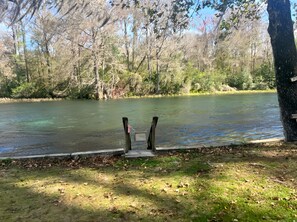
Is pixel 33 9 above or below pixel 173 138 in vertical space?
above

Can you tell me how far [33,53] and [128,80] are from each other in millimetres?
12685

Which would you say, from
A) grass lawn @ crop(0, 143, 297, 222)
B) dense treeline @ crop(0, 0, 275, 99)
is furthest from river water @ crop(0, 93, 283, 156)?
dense treeline @ crop(0, 0, 275, 99)

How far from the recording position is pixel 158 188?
14.2 feet

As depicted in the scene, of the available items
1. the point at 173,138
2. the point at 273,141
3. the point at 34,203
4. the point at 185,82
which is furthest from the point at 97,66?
the point at 34,203

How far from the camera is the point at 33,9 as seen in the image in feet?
29.5

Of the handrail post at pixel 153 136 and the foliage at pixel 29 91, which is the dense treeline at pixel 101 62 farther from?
the handrail post at pixel 153 136

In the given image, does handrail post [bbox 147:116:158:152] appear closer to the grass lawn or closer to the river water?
the grass lawn

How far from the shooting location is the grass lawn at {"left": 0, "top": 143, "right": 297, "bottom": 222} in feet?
11.8

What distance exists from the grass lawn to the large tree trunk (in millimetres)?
954

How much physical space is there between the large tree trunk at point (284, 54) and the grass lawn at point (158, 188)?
954 mm

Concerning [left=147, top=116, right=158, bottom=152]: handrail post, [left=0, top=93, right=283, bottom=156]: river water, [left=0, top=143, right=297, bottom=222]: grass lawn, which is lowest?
[left=0, top=93, right=283, bottom=156]: river water

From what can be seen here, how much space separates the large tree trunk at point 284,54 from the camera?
6281 mm

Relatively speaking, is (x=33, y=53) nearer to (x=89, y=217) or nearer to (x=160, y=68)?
(x=160, y=68)

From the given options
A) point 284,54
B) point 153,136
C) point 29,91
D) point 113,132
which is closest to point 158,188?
point 153,136
